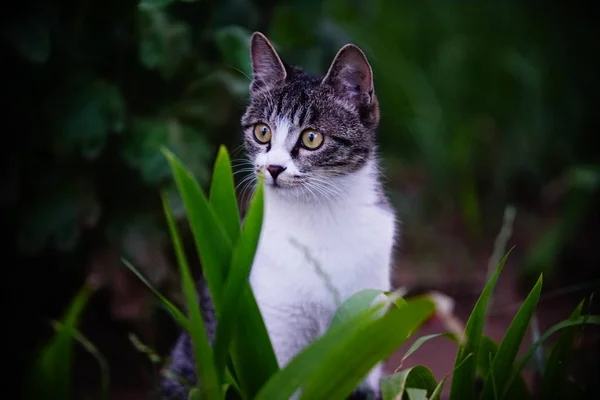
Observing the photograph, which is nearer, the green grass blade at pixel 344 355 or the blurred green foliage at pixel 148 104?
the green grass blade at pixel 344 355

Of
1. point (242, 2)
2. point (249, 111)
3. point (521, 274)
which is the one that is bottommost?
point (521, 274)

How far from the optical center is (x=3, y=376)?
2236 millimetres

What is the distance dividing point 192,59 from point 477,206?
6.03 feet

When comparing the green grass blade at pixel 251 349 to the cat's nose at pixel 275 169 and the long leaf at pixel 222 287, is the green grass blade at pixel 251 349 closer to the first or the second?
the long leaf at pixel 222 287

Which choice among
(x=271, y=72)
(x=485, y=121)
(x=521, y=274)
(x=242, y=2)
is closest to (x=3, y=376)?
(x=271, y=72)

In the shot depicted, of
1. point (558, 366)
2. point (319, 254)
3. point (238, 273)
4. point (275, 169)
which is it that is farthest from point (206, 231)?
point (558, 366)

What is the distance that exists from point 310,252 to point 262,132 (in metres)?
0.35

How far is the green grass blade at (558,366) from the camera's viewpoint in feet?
5.13

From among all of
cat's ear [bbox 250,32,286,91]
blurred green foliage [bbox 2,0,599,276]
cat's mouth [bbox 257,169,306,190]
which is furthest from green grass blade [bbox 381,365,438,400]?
blurred green foliage [bbox 2,0,599,276]

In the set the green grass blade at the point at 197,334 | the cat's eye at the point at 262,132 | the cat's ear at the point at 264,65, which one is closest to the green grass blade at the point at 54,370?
the green grass blade at the point at 197,334

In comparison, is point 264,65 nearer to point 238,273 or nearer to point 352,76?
point 352,76

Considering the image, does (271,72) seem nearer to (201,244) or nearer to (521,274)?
(201,244)

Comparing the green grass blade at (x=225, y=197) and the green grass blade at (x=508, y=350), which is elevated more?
the green grass blade at (x=225, y=197)

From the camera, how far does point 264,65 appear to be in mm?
1858
